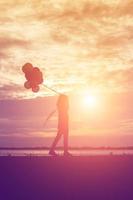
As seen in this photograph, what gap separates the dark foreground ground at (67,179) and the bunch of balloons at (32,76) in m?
3.33

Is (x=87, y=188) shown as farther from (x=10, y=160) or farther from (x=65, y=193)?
(x=10, y=160)

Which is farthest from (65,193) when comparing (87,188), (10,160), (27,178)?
(10,160)

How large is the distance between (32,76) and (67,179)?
5.33 m

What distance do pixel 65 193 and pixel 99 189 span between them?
1.13 meters

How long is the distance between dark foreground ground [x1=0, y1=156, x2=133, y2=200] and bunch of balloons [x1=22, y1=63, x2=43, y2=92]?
10.9ft

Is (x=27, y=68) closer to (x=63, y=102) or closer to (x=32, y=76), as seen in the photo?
(x=32, y=76)

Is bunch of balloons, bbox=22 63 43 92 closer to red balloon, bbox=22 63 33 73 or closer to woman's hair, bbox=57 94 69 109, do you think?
red balloon, bbox=22 63 33 73

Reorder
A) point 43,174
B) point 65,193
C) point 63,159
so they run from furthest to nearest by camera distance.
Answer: point 63,159 < point 43,174 < point 65,193

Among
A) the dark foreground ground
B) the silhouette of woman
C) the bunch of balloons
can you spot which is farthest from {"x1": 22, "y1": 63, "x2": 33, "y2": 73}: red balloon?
the dark foreground ground

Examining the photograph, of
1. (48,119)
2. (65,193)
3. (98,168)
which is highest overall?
(48,119)

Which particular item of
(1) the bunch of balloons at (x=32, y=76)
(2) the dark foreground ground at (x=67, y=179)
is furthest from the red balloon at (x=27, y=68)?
(2) the dark foreground ground at (x=67, y=179)

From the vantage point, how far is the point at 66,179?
17031mm

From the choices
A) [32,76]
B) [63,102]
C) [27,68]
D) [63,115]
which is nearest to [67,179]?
[32,76]

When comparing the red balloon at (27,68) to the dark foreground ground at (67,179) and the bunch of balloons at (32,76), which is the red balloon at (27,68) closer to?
the bunch of balloons at (32,76)
